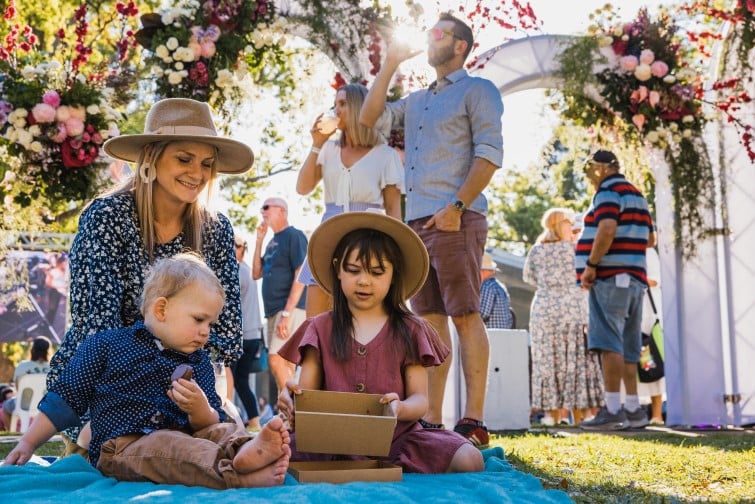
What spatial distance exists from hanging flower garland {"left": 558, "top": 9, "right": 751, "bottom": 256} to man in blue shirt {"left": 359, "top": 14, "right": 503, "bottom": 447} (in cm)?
273

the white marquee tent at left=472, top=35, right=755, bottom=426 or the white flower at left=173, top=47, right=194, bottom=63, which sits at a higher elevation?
the white flower at left=173, top=47, right=194, bottom=63

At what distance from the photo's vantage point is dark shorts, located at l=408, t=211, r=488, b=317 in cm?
469

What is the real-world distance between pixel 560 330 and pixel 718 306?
138 cm

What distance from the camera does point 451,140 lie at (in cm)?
491

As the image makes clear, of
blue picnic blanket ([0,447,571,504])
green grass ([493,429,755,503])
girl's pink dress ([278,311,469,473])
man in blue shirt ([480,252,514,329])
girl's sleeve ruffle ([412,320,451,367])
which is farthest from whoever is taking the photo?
man in blue shirt ([480,252,514,329])

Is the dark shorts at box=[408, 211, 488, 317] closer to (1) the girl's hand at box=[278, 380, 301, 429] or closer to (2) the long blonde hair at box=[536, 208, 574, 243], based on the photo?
(1) the girl's hand at box=[278, 380, 301, 429]

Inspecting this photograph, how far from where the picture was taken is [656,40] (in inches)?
301

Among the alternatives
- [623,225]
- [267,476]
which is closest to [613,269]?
[623,225]

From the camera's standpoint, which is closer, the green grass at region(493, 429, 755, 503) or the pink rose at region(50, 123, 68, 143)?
the green grass at region(493, 429, 755, 503)

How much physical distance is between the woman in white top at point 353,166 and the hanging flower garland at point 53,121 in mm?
1827

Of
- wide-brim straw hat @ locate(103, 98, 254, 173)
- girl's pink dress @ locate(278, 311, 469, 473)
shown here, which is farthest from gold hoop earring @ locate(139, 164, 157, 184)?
girl's pink dress @ locate(278, 311, 469, 473)

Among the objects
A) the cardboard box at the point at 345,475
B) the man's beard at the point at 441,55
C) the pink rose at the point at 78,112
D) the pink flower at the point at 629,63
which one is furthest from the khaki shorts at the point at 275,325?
the cardboard box at the point at 345,475

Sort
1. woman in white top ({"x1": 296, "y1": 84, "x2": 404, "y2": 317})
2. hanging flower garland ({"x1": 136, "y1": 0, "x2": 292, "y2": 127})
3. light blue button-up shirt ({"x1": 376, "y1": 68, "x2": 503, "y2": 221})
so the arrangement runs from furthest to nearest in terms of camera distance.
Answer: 1. hanging flower garland ({"x1": 136, "y1": 0, "x2": 292, "y2": 127})
2. woman in white top ({"x1": 296, "y1": 84, "x2": 404, "y2": 317})
3. light blue button-up shirt ({"x1": 376, "y1": 68, "x2": 503, "y2": 221})

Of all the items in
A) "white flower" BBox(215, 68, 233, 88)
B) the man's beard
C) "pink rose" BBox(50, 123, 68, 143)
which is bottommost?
"pink rose" BBox(50, 123, 68, 143)
